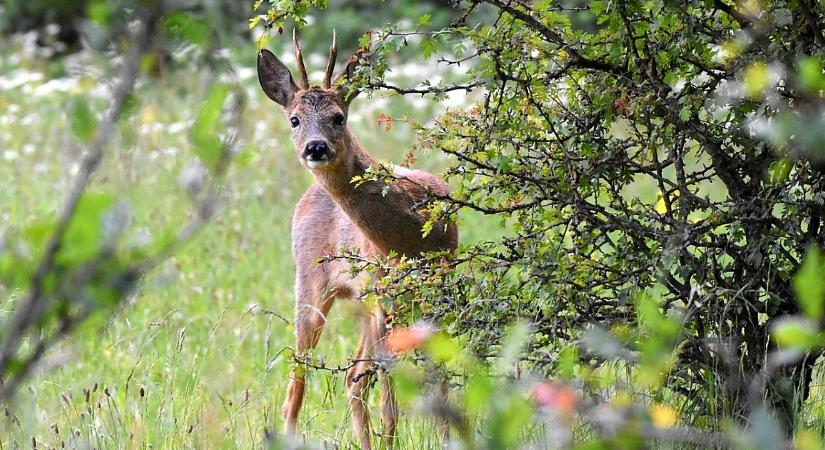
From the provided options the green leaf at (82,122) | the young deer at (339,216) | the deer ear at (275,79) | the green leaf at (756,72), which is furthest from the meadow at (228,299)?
the green leaf at (756,72)

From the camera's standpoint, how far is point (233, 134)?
1586 millimetres

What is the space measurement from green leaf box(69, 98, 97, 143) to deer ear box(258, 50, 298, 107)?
4.08m

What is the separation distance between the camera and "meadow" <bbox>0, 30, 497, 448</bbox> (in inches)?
162

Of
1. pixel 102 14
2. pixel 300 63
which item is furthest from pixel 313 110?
pixel 102 14

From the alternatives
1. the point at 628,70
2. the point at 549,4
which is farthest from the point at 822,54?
the point at 549,4

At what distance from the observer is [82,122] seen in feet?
5.07

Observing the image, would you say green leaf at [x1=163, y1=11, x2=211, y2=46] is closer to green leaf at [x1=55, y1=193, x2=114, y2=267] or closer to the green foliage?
green leaf at [x1=55, y1=193, x2=114, y2=267]

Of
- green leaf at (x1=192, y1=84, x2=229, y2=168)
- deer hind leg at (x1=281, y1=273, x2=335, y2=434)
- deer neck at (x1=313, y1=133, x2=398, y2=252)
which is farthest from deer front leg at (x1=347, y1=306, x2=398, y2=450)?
green leaf at (x1=192, y1=84, x2=229, y2=168)

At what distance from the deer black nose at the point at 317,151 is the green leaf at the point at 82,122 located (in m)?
3.80

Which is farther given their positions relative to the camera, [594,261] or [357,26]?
[357,26]

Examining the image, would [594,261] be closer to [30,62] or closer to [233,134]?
[233,134]

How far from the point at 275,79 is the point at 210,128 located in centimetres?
424

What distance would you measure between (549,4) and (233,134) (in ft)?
7.82

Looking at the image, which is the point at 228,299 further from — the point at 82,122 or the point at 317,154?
the point at 82,122
